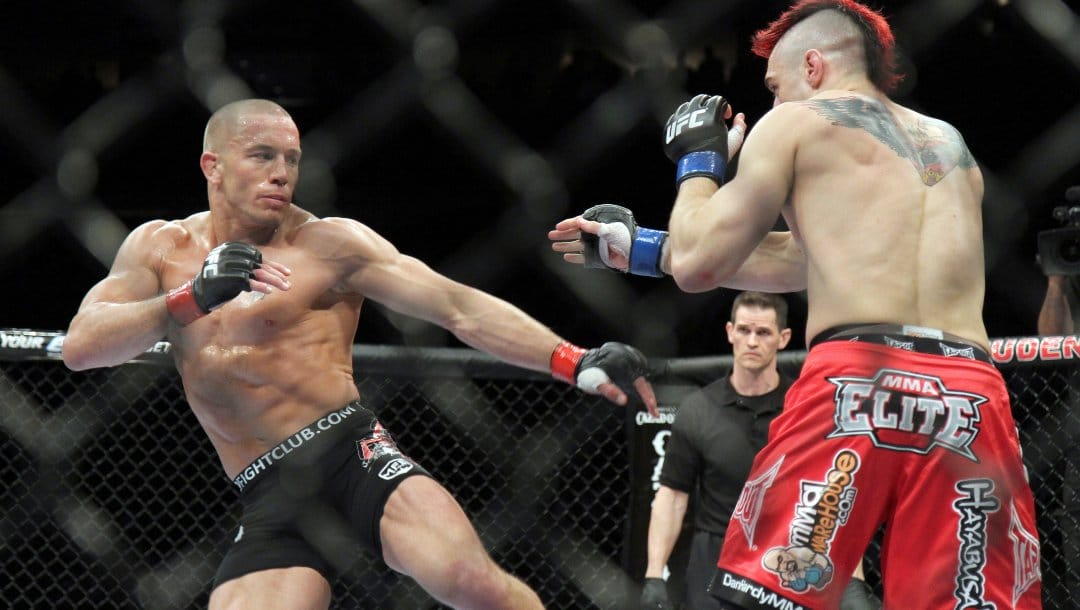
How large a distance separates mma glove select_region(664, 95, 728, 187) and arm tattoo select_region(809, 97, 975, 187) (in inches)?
5.9

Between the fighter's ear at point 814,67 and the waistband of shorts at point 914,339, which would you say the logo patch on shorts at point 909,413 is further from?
the fighter's ear at point 814,67

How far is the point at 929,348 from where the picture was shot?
1.65 metres

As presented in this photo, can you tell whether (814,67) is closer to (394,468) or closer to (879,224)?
(879,224)

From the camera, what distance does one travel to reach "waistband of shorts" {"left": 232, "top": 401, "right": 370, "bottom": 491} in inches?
95.1

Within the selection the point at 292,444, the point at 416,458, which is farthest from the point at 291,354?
the point at 416,458

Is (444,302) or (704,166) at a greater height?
(704,166)

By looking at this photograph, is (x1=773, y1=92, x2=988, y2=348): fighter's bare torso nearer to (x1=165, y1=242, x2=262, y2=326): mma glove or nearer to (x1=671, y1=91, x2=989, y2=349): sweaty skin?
(x1=671, y1=91, x2=989, y2=349): sweaty skin

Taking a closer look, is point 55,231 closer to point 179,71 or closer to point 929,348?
point 179,71

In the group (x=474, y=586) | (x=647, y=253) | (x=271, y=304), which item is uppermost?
(x=647, y=253)

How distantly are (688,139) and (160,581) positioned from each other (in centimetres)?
248

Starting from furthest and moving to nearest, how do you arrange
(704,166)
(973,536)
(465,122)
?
(465,122), (704,166), (973,536)

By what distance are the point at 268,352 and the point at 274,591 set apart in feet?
1.57

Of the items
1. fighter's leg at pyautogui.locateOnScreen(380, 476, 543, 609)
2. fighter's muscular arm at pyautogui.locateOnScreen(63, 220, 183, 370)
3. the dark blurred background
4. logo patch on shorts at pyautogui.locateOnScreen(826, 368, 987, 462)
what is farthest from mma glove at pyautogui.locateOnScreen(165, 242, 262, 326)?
the dark blurred background

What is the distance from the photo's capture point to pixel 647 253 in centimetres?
202
